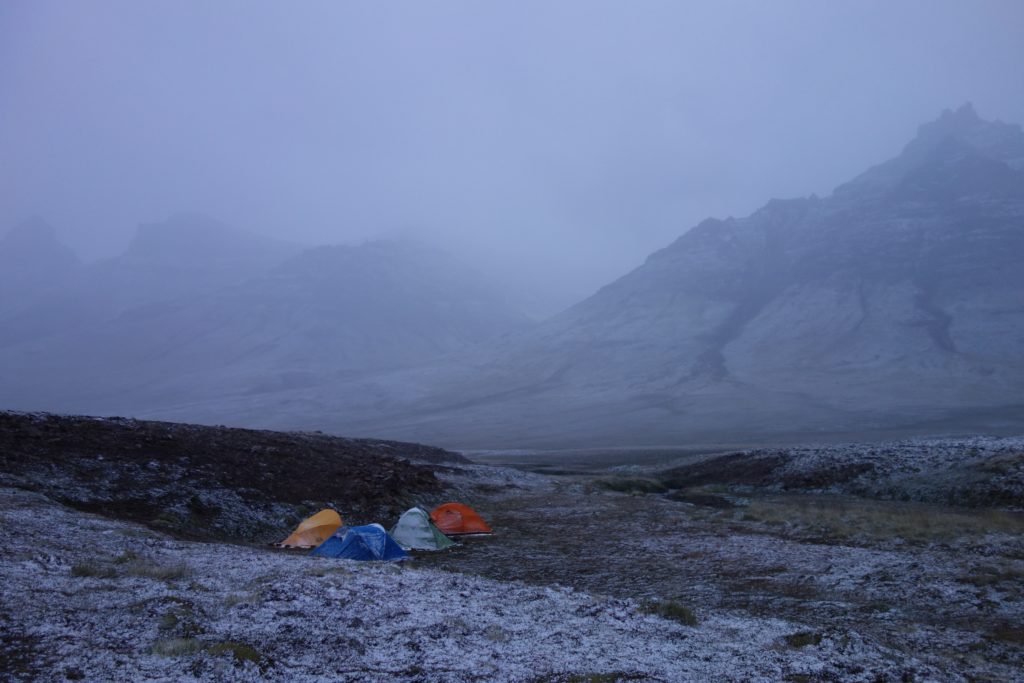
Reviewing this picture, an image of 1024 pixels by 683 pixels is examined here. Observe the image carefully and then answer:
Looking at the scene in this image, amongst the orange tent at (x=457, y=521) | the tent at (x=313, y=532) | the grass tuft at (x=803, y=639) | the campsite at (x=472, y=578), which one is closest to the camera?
the campsite at (x=472, y=578)

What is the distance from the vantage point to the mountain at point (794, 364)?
10425 cm

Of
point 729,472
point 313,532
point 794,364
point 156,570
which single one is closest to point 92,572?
point 156,570

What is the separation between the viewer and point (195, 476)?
26.3 meters

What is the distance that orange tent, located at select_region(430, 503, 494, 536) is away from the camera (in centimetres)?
2638

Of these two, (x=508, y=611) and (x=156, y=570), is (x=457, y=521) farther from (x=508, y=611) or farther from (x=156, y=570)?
(x=156, y=570)

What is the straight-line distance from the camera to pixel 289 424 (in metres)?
146

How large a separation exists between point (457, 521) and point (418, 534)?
2.92 metres

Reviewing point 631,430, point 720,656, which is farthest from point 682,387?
point 720,656

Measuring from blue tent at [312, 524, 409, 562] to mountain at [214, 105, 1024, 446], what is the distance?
2791 inches

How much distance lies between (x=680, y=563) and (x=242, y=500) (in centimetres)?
1661

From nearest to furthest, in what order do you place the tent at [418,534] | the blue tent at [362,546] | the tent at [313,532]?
the blue tent at [362,546] < the tent at [313,532] < the tent at [418,534]

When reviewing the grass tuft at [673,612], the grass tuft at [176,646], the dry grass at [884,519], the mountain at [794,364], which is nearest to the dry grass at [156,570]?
the grass tuft at [176,646]

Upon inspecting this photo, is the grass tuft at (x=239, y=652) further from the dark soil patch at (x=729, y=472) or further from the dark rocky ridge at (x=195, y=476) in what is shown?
the dark soil patch at (x=729, y=472)

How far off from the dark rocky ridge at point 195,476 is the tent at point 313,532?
6.15 feet
